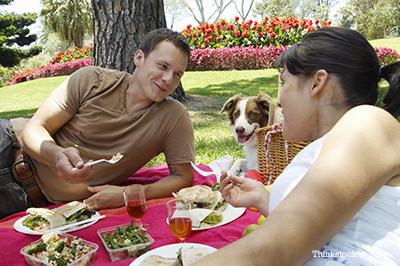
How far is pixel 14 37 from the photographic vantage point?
3522 cm

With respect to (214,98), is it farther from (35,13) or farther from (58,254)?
(35,13)

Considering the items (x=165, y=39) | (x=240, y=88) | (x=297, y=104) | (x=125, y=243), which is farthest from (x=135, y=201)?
(x=240, y=88)

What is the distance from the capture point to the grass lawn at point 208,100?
18.2 feet

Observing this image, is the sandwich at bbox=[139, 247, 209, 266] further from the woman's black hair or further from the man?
the man

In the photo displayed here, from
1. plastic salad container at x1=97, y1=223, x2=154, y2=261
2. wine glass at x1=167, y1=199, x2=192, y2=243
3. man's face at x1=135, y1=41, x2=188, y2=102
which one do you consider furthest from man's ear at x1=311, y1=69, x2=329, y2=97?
man's face at x1=135, y1=41, x2=188, y2=102

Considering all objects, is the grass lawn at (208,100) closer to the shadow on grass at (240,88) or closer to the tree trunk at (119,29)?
the shadow on grass at (240,88)

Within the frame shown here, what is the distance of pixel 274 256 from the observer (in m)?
1.04

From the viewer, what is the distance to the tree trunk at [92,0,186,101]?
595 cm

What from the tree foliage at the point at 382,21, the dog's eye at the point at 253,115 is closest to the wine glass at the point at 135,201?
the dog's eye at the point at 253,115

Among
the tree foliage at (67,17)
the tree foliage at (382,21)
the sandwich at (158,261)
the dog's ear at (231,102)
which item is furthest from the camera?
the tree foliage at (67,17)

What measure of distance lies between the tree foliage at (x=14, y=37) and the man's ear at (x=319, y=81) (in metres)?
34.8

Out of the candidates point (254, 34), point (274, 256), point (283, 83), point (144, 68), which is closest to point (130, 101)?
point (144, 68)

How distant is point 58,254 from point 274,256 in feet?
4.94

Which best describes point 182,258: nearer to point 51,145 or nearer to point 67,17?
point 51,145
